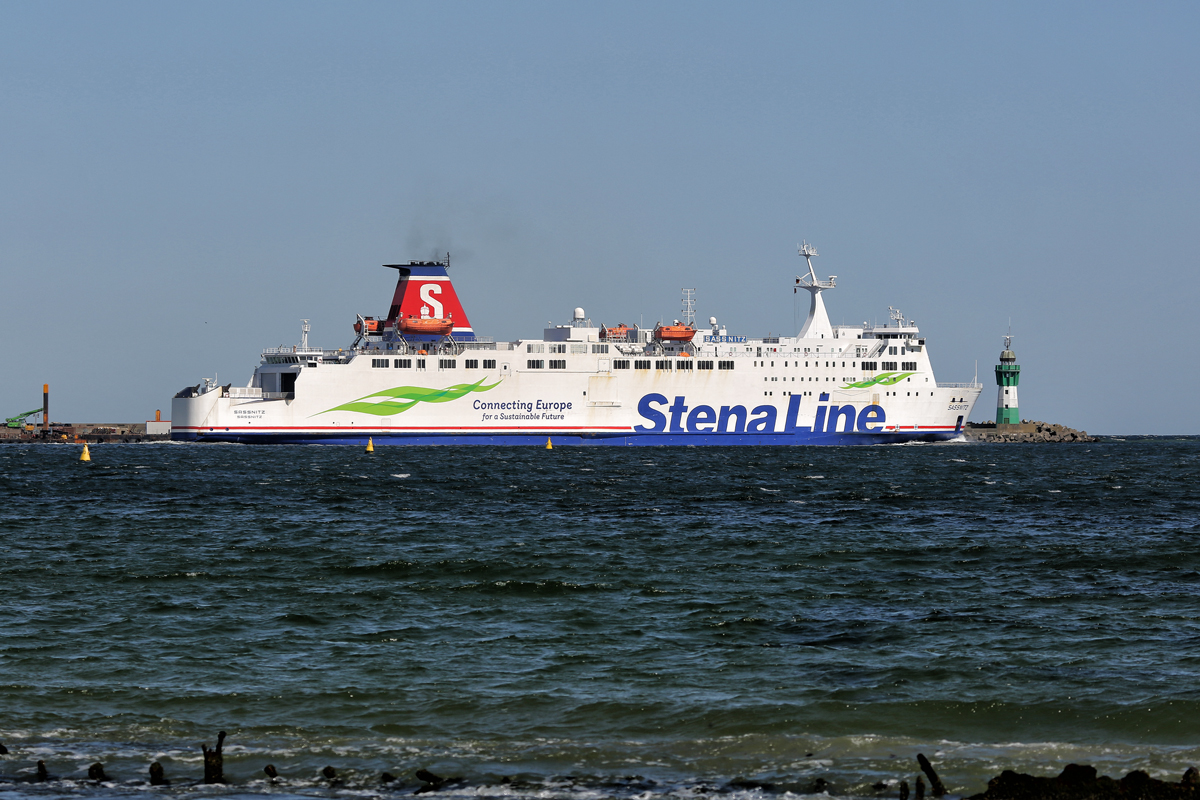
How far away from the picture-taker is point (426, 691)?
11477 mm

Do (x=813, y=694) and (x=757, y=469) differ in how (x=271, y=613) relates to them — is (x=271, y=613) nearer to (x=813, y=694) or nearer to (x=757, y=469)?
(x=813, y=694)

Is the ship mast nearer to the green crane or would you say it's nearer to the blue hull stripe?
the blue hull stripe

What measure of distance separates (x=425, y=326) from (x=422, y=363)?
2.90 meters

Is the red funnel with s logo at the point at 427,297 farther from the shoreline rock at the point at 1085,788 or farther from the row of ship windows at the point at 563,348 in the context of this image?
the shoreline rock at the point at 1085,788

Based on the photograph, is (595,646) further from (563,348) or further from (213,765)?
(563,348)

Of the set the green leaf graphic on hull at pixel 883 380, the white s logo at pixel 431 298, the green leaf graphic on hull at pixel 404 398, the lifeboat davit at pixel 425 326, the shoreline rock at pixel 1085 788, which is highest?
the white s logo at pixel 431 298

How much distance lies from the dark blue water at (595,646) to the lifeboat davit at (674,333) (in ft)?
130

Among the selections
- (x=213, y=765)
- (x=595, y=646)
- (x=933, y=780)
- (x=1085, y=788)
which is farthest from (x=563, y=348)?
(x=1085, y=788)

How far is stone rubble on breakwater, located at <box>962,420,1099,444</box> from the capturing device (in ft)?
300

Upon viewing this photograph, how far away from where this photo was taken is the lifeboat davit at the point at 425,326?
219 ft

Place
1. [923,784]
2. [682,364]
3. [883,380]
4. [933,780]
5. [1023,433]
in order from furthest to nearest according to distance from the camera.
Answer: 1. [1023,433]
2. [883,380]
3. [682,364]
4. [923,784]
5. [933,780]

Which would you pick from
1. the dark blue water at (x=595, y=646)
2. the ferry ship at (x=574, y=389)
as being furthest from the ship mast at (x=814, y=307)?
the dark blue water at (x=595, y=646)

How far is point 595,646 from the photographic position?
1359 centimetres

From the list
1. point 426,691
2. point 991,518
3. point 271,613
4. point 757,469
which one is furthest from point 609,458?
point 426,691
